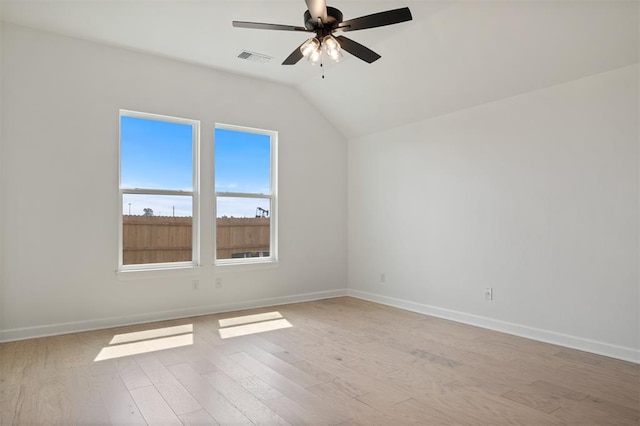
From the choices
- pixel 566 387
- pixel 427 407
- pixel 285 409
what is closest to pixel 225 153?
pixel 285 409

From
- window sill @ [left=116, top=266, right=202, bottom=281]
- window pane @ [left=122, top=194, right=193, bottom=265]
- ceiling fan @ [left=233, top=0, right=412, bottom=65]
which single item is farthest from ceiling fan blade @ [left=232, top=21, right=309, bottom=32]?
window sill @ [left=116, top=266, right=202, bottom=281]

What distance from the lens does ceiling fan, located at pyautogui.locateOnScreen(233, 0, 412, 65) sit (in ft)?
8.11

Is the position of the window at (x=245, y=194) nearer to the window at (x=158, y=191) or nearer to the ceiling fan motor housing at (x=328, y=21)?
the window at (x=158, y=191)

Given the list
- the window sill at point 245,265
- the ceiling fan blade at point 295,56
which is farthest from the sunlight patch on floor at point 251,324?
the ceiling fan blade at point 295,56

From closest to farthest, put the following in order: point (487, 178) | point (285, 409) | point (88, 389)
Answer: point (285, 409), point (88, 389), point (487, 178)

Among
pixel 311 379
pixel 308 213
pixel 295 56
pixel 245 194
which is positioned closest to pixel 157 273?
pixel 245 194

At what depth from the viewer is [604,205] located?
11.3 feet

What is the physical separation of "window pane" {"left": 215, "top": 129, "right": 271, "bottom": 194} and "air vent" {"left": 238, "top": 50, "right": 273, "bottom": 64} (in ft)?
3.24

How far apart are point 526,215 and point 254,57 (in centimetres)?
336

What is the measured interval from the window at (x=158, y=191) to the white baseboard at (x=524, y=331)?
108 inches

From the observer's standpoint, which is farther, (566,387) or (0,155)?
(0,155)

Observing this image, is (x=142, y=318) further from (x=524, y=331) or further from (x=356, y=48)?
(x=524, y=331)

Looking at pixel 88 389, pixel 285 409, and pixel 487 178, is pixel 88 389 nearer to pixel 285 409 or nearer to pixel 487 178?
pixel 285 409

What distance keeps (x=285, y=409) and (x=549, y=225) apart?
294 centimetres
